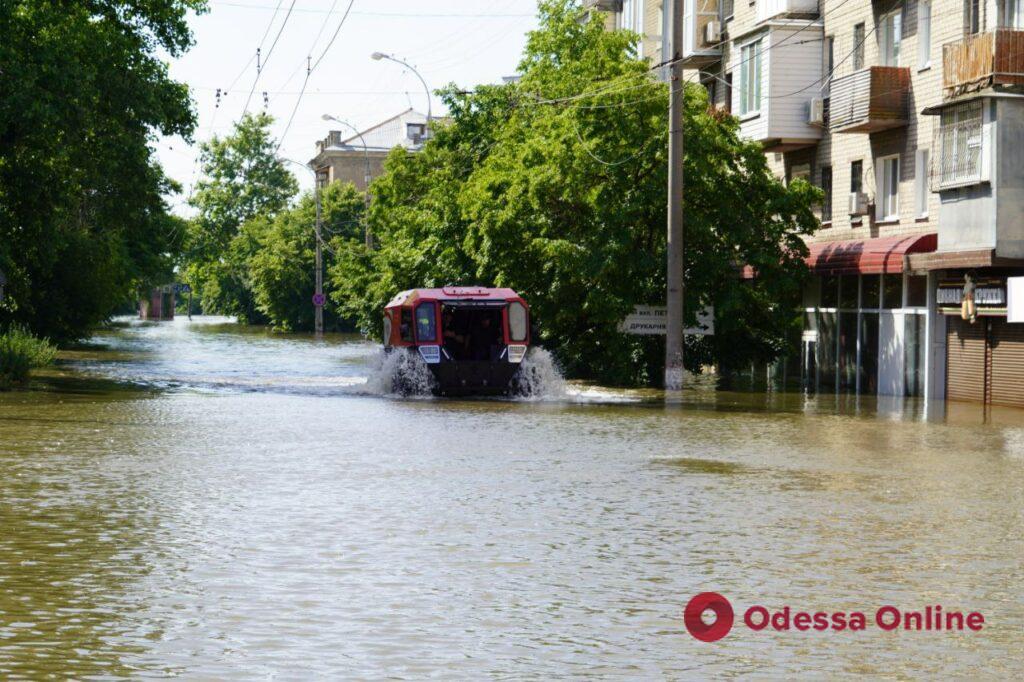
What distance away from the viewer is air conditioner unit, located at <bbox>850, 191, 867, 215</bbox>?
3944cm

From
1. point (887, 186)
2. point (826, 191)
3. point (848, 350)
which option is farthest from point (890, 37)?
point (848, 350)

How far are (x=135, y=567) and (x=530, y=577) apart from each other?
2586 mm

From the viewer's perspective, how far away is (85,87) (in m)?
35.5

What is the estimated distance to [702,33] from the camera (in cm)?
5009

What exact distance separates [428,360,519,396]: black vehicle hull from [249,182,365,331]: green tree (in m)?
69.4

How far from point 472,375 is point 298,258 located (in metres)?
74.5

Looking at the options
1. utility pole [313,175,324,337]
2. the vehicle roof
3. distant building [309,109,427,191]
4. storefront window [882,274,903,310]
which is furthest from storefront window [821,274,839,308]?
distant building [309,109,427,191]

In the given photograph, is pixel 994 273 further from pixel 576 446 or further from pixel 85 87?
pixel 85 87

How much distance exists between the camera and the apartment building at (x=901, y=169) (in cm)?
3300

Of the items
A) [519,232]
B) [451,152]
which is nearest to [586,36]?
[451,152]

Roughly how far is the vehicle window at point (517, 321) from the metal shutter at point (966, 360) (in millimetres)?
9208

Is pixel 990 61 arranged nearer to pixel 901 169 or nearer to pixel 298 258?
pixel 901 169

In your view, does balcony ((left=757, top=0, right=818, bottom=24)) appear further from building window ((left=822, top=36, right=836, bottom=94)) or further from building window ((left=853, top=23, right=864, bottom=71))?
building window ((left=853, top=23, right=864, bottom=71))

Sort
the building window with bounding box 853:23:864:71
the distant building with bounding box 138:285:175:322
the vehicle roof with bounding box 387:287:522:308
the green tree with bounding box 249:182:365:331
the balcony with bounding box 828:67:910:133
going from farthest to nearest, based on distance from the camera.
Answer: the distant building with bounding box 138:285:175:322 < the green tree with bounding box 249:182:365:331 < the building window with bounding box 853:23:864:71 < the balcony with bounding box 828:67:910:133 < the vehicle roof with bounding box 387:287:522:308
